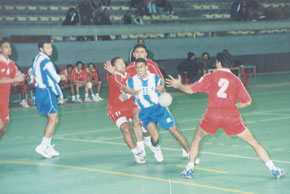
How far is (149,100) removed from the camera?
8.62 m

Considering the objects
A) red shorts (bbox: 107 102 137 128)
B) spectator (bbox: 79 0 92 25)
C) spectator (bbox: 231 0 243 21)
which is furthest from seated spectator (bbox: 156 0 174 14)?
red shorts (bbox: 107 102 137 128)

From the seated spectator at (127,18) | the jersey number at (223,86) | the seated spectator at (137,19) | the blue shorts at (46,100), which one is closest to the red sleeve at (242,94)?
the jersey number at (223,86)

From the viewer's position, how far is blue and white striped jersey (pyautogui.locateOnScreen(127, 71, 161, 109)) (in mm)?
8625

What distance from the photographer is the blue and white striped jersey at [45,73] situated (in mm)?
9594

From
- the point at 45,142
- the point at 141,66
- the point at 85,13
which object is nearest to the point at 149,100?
the point at 141,66

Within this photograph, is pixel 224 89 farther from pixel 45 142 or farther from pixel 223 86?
pixel 45 142

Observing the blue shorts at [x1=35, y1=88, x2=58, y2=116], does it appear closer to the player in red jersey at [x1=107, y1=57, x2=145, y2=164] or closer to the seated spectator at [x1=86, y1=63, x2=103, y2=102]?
the player in red jersey at [x1=107, y1=57, x2=145, y2=164]

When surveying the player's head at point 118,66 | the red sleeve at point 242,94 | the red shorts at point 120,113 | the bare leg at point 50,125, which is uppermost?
the player's head at point 118,66

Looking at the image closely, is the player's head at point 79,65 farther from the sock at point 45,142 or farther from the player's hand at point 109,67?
the player's hand at point 109,67

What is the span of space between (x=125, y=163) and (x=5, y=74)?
2.98 meters

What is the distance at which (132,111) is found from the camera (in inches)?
365

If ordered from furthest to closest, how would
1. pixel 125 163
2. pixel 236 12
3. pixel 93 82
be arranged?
pixel 236 12 → pixel 93 82 → pixel 125 163

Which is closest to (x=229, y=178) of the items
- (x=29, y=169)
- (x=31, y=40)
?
(x=29, y=169)

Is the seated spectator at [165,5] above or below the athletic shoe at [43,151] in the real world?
above
